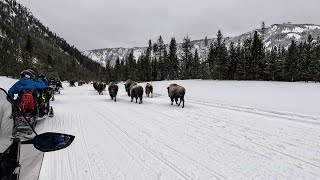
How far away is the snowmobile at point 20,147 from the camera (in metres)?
1.91

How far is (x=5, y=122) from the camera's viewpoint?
2188mm

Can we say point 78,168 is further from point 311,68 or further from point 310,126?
point 311,68

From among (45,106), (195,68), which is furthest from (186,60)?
(45,106)

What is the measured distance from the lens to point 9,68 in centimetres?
5809

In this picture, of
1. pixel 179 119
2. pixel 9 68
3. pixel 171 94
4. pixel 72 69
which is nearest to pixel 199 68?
pixel 9 68

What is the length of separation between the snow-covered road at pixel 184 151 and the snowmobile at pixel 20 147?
3032mm

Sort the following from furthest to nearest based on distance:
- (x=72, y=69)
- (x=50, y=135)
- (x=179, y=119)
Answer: (x=72, y=69), (x=179, y=119), (x=50, y=135)

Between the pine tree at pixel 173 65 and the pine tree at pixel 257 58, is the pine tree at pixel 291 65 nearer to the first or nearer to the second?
the pine tree at pixel 257 58

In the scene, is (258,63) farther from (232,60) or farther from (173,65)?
(173,65)

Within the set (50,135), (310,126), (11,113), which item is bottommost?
(310,126)

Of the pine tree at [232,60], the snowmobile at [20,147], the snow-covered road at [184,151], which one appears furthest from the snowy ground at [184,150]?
the pine tree at [232,60]

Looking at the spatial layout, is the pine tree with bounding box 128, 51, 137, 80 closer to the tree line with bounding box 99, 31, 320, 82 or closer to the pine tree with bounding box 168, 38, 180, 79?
the pine tree with bounding box 168, 38, 180, 79

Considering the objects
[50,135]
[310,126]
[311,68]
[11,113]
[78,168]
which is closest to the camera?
[50,135]

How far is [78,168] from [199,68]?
70.0m
